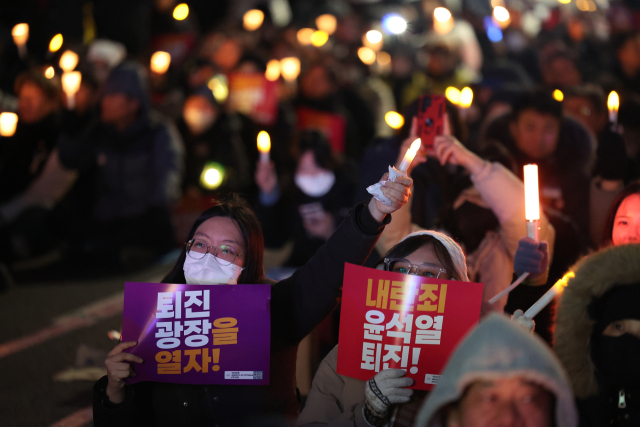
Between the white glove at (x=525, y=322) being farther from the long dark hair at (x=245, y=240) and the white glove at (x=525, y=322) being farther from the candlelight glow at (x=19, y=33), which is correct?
the candlelight glow at (x=19, y=33)

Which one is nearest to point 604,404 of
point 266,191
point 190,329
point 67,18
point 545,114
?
Answer: point 190,329

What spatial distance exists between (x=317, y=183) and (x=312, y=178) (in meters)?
0.06

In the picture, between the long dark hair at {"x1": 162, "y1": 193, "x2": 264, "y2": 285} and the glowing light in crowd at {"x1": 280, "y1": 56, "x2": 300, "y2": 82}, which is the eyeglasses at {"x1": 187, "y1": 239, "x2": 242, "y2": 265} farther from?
the glowing light in crowd at {"x1": 280, "y1": 56, "x2": 300, "y2": 82}

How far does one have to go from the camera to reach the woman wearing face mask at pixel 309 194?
479 centimetres

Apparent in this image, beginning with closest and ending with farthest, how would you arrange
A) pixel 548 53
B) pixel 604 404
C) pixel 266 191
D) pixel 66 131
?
pixel 604 404, pixel 266 191, pixel 66 131, pixel 548 53

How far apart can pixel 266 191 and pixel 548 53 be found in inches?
151

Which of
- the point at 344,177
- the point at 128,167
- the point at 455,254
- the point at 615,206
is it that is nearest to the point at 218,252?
the point at 455,254

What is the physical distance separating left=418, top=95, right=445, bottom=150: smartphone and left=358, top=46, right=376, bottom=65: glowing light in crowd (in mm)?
6660

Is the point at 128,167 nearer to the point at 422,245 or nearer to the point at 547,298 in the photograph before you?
the point at 422,245

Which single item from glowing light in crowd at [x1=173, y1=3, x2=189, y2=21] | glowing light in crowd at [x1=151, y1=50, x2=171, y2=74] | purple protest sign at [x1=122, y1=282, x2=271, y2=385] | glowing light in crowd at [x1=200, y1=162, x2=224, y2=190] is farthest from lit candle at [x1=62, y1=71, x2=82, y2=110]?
purple protest sign at [x1=122, y1=282, x2=271, y2=385]

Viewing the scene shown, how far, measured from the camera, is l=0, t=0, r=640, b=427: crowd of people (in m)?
1.97

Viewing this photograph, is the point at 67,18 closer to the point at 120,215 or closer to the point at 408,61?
the point at 120,215

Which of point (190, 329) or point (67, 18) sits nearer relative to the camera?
point (190, 329)

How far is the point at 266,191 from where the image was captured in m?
5.28
